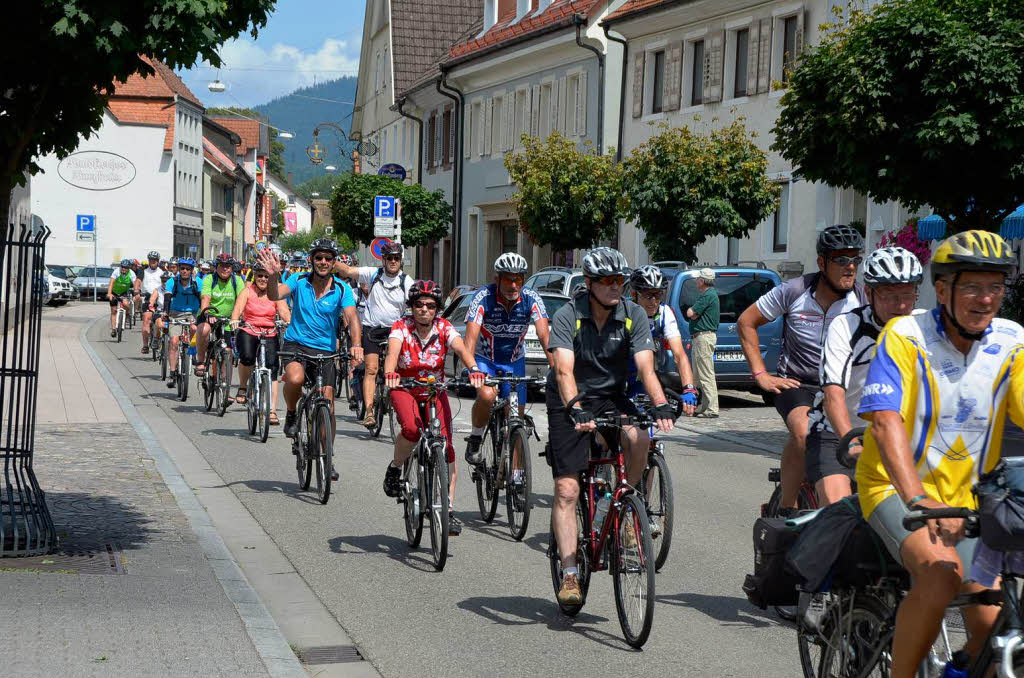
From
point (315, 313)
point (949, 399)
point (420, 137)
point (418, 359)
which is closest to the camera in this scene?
point (949, 399)

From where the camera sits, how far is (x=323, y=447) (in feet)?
34.6

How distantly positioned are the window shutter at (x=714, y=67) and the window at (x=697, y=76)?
54 centimetres

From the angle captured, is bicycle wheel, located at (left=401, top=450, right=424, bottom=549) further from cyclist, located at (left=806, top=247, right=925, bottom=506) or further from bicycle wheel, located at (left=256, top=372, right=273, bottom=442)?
bicycle wheel, located at (left=256, top=372, right=273, bottom=442)

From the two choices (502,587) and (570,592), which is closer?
(570,592)

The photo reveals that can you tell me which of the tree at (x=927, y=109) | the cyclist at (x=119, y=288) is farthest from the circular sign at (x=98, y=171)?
the tree at (x=927, y=109)

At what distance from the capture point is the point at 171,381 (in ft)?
67.4

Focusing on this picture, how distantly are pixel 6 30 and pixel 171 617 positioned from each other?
3.13 meters

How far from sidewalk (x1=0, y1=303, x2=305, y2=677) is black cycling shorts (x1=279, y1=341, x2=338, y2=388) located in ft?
4.76

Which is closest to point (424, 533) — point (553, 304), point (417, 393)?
point (417, 393)

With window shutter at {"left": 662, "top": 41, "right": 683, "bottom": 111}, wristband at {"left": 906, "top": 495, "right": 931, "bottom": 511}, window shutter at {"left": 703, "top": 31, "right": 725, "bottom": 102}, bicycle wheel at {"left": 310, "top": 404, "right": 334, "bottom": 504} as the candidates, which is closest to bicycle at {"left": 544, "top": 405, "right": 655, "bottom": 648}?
wristband at {"left": 906, "top": 495, "right": 931, "bottom": 511}

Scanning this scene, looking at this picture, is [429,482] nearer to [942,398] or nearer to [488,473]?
[488,473]

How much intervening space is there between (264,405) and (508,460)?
5.54m

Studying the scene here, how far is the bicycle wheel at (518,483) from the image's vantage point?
903 cm

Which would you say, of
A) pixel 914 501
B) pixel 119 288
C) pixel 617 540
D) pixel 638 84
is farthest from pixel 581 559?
pixel 638 84
